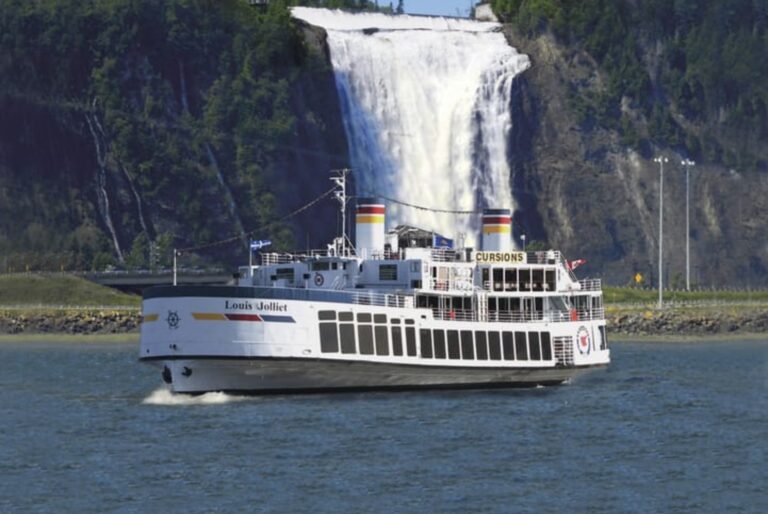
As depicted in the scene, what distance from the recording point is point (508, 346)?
89.7 metres

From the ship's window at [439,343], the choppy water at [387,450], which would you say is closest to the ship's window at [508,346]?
the choppy water at [387,450]

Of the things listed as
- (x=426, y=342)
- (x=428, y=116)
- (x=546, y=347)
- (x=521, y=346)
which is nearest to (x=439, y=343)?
(x=426, y=342)

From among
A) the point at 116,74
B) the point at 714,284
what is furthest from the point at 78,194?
the point at 714,284

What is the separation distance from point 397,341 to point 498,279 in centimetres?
782

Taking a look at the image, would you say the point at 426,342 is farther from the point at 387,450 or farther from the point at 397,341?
the point at 387,450

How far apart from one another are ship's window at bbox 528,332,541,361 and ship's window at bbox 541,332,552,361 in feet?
0.86

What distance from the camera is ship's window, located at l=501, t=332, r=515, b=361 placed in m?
89.4

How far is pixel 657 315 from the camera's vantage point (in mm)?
151500

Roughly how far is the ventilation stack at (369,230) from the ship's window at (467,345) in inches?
211

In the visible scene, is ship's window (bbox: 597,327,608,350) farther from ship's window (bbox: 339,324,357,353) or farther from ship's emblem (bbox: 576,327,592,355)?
ship's window (bbox: 339,324,357,353)

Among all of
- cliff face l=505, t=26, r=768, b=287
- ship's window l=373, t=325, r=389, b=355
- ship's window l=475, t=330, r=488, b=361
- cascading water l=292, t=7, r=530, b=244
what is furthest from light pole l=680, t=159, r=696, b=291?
ship's window l=373, t=325, r=389, b=355

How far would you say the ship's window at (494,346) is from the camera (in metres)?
88.9

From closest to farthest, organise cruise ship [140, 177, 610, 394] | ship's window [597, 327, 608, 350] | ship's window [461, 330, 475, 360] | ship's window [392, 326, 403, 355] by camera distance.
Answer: cruise ship [140, 177, 610, 394], ship's window [392, 326, 403, 355], ship's window [461, 330, 475, 360], ship's window [597, 327, 608, 350]

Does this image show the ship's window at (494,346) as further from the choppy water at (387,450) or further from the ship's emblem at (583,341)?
the ship's emblem at (583,341)
